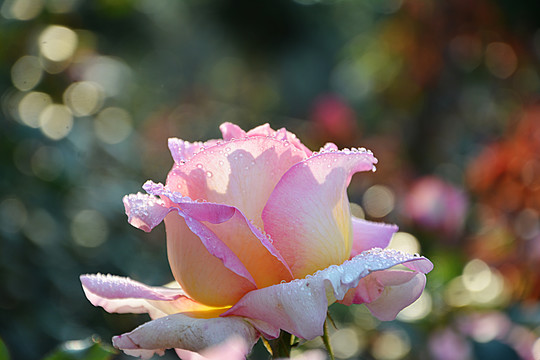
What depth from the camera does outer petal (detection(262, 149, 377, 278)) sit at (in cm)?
43

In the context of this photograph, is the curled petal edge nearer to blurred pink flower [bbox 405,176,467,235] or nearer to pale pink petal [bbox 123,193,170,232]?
pale pink petal [bbox 123,193,170,232]

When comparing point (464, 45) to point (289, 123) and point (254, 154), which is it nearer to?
point (289, 123)

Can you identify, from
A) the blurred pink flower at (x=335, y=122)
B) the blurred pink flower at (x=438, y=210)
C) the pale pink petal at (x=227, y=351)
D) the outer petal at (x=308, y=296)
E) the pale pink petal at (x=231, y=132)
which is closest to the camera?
the pale pink petal at (x=227, y=351)

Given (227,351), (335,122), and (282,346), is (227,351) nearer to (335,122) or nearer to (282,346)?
(282,346)

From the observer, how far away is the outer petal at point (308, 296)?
0.39m

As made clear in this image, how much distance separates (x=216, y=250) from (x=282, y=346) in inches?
3.7

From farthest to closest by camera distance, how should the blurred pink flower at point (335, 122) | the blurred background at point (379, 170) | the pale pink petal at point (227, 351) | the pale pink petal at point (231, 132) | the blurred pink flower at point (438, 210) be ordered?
the blurred pink flower at point (335, 122)
the blurred pink flower at point (438, 210)
the blurred background at point (379, 170)
the pale pink petal at point (231, 132)
the pale pink petal at point (227, 351)

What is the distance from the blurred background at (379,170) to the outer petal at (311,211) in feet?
0.53

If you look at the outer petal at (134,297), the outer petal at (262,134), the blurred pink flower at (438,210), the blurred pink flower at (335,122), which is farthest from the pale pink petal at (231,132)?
the blurred pink flower at (335,122)

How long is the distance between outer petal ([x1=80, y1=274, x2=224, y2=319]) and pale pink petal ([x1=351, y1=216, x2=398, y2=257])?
129mm

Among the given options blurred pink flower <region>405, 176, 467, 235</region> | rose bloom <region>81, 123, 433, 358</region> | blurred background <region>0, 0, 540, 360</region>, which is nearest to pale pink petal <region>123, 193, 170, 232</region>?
rose bloom <region>81, 123, 433, 358</region>

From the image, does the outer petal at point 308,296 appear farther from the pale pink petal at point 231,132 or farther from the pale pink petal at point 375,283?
the pale pink petal at point 231,132

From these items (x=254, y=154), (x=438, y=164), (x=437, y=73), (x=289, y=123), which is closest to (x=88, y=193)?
(x=254, y=154)

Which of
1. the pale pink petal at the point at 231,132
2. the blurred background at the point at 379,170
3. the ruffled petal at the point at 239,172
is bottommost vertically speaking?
the blurred background at the point at 379,170
